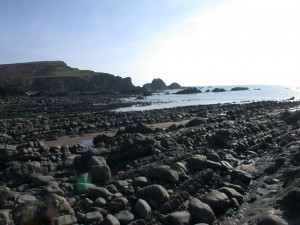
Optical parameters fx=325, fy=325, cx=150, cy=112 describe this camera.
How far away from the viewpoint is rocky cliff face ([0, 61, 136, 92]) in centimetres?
11600

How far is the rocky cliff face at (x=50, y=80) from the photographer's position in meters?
116

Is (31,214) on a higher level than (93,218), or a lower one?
higher

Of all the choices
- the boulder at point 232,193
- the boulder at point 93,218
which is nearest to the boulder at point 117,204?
the boulder at point 93,218

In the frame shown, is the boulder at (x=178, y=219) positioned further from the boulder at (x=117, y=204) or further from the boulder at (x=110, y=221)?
the boulder at (x=117, y=204)

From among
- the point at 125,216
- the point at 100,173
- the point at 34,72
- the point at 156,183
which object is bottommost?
the point at 125,216

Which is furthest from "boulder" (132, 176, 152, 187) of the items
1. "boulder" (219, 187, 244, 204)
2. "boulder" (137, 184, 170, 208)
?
"boulder" (219, 187, 244, 204)

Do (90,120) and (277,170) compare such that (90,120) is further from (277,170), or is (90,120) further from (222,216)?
(222,216)

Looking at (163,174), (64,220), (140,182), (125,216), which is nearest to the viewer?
(64,220)

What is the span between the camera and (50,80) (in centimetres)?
12331

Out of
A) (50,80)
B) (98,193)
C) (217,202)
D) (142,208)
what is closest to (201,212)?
(217,202)

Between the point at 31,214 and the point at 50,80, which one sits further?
the point at 50,80

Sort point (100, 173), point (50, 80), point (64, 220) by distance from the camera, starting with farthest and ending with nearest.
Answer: point (50, 80)
point (100, 173)
point (64, 220)

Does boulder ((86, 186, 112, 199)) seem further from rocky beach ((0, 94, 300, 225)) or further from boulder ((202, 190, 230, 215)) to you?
boulder ((202, 190, 230, 215))

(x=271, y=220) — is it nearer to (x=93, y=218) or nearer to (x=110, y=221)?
(x=110, y=221)
